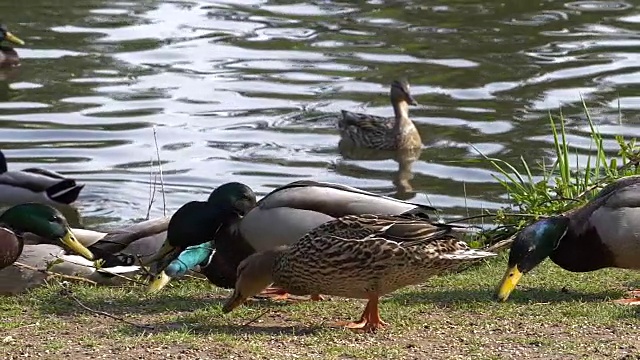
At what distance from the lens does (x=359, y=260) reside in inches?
277

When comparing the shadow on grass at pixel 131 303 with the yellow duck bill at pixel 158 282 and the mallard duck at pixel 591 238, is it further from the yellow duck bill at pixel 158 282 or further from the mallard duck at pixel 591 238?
the mallard duck at pixel 591 238

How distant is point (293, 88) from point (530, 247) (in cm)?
957

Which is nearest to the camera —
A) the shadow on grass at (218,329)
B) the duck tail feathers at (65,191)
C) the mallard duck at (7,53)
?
the shadow on grass at (218,329)

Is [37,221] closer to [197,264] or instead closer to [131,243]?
[131,243]

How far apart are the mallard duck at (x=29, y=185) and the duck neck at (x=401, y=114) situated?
4.14 m

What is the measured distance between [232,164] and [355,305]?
20.2ft

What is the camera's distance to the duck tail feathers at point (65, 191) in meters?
12.6

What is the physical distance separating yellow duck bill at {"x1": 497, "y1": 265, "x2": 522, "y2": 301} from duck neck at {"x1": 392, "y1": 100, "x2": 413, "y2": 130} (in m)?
8.06

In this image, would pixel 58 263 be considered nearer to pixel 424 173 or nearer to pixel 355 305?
pixel 355 305

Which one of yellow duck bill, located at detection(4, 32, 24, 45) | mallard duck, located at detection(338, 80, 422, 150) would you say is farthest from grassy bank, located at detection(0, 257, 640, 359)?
yellow duck bill, located at detection(4, 32, 24, 45)

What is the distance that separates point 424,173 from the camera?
14.2 meters

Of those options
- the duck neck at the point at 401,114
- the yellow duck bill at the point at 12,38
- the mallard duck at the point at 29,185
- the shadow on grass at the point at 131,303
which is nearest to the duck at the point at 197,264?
the shadow on grass at the point at 131,303

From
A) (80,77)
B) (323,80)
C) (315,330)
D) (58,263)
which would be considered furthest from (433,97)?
(315,330)

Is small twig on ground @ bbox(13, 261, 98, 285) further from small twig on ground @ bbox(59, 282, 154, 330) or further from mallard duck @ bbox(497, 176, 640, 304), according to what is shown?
mallard duck @ bbox(497, 176, 640, 304)
